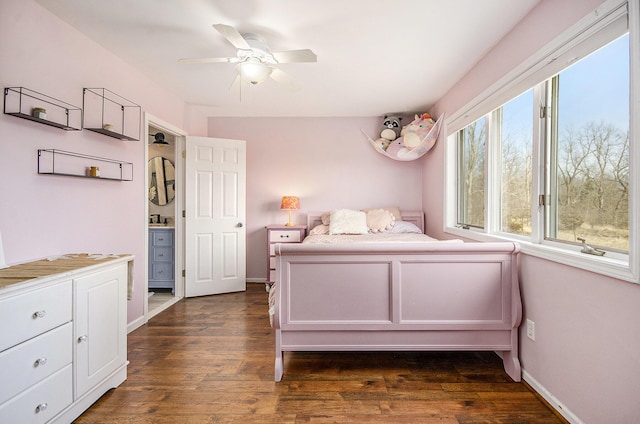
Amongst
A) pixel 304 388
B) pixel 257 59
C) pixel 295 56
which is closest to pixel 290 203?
pixel 257 59

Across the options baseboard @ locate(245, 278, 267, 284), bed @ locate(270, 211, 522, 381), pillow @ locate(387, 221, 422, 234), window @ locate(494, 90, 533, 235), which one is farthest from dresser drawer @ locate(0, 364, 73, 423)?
pillow @ locate(387, 221, 422, 234)

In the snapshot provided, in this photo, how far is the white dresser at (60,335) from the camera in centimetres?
126

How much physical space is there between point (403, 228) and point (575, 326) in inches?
92.2

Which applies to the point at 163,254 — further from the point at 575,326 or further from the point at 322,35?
the point at 575,326

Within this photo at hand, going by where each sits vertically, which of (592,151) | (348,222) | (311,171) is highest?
(311,171)

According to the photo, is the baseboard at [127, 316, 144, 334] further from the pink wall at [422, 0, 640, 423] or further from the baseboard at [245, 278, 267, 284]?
the pink wall at [422, 0, 640, 423]

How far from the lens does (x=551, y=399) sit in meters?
1.67

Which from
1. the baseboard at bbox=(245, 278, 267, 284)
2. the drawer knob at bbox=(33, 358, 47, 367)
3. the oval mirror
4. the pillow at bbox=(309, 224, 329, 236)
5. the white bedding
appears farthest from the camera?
the baseboard at bbox=(245, 278, 267, 284)

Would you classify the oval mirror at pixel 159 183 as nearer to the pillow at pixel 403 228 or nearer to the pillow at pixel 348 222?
the pillow at pixel 348 222

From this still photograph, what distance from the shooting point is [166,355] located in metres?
2.26

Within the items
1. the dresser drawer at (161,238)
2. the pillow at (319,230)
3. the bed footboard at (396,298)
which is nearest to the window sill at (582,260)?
the bed footboard at (396,298)

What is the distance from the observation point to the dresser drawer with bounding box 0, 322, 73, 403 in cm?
122

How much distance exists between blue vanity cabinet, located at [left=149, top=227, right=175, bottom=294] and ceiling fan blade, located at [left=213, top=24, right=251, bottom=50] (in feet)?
8.61

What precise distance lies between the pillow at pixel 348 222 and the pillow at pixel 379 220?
7 cm
